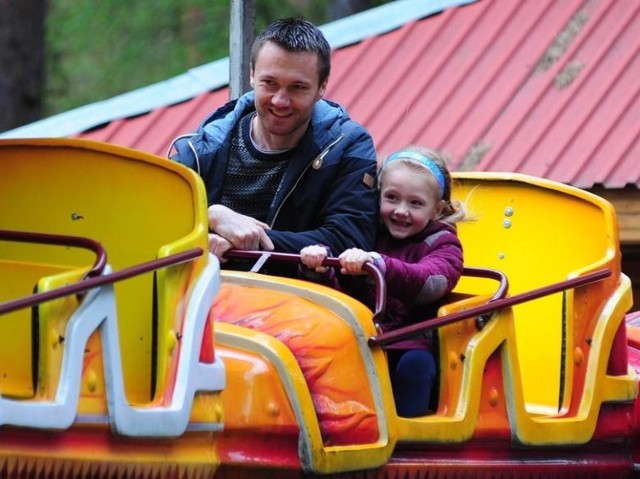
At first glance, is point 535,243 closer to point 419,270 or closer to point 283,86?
point 419,270

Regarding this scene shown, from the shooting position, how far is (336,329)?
402 centimetres

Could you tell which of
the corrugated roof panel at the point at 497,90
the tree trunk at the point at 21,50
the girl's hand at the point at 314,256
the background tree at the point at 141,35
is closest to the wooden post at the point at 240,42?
the girl's hand at the point at 314,256

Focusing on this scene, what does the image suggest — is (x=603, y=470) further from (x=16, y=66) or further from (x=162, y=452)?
(x=16, y=66)

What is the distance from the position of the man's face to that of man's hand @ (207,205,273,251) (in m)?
0.32

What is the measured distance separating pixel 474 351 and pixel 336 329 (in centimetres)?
52

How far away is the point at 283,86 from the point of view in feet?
15.0

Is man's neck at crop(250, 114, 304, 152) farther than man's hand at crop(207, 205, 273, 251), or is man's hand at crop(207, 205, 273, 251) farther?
man's neck at crop(250, 114, 304, 152)

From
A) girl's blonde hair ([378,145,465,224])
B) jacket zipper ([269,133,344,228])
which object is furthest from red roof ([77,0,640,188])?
jacket zipper ([269,133,344,228])

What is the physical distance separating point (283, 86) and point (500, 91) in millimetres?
6347

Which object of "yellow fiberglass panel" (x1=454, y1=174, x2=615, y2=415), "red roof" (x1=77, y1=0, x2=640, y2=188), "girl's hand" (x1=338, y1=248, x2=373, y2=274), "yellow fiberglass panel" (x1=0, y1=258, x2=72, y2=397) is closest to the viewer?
"yellow fiberglass panel" (x1=0, y1=258, x2=72, y2=397)

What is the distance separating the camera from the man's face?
4543 millimetres

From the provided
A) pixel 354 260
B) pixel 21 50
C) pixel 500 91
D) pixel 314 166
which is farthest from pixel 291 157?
pixel 21 50

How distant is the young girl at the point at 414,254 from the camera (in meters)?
4.36

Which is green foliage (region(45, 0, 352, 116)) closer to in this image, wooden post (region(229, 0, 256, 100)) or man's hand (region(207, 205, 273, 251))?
wooden post (region(229, 0, 256, 100))
